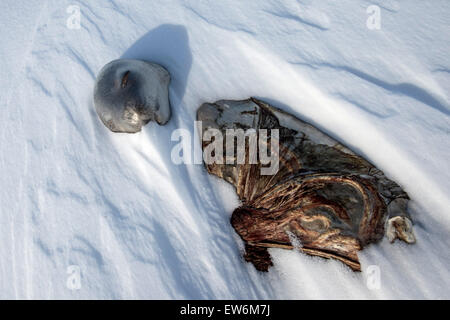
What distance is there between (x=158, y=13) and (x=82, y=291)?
5.82ft

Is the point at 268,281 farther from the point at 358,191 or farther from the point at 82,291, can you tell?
the point at 82,291

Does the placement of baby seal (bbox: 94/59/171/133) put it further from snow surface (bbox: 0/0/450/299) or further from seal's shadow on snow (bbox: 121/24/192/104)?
seal's shadow on snow (bbox: 121/24/192/104)

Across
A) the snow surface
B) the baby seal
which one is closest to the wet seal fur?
the snow surface

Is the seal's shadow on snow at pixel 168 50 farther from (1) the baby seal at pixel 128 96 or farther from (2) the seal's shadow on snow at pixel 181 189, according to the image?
(1) the baby seal at pixel 128 96

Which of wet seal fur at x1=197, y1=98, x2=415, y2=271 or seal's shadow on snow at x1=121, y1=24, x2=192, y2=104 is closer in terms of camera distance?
wet seal fur at x1=197, y1=98, x2=415, y2=271

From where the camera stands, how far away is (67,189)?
64.9 inches

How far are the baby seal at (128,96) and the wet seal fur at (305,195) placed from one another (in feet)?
0.96

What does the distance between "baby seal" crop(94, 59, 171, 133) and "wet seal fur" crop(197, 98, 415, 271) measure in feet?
0.96

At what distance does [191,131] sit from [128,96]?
40 centimetres

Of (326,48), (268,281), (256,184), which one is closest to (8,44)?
(256,184)

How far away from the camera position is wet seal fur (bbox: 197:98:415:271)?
1427mm

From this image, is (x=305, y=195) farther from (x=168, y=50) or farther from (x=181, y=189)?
(x=168, y=50)

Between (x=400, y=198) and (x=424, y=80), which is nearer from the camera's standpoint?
(x=400, y=198)

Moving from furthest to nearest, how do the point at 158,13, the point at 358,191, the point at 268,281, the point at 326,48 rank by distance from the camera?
the point at 158,13, the point at 326,48, the point at 268,281, the point at 358,191
